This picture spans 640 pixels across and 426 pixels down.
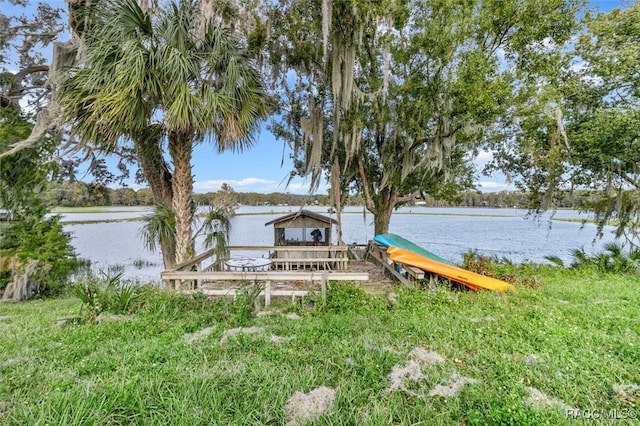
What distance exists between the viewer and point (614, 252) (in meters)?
8.26

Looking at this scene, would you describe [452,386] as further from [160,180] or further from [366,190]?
[160,180]

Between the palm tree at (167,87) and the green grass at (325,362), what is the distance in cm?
272

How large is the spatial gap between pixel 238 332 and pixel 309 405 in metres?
Answer: 1.67

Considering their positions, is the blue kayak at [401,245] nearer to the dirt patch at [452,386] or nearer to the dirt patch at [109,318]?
the dirt patch at [452,386]

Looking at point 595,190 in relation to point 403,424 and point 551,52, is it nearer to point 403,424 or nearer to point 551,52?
point 551,52

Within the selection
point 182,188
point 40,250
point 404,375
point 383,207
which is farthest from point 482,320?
point 40,250

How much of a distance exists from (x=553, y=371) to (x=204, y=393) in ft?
9.85

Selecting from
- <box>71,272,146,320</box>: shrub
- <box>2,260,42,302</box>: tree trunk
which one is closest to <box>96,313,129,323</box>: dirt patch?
<box>71,272,146,320</box>: shrub

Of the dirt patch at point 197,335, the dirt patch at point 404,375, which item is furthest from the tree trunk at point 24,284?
the dirt patch at point 404,375

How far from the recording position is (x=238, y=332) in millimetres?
3652

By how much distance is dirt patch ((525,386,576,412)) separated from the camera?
218cm

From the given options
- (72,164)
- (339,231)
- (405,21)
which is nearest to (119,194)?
(72,164)

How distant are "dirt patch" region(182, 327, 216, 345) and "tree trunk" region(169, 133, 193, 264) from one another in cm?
254

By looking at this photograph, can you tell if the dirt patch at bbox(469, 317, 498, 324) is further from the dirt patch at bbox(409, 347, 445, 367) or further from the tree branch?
the tree branch
